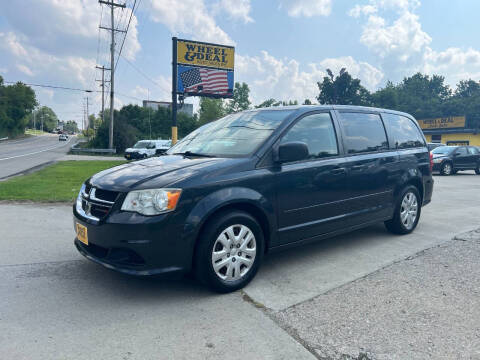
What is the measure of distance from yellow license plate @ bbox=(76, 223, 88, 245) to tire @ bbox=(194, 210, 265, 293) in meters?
1.05

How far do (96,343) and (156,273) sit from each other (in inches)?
27.7

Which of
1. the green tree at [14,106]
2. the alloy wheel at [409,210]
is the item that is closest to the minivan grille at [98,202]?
the alloy wheel at [409,210]

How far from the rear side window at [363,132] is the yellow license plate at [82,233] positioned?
10.1ft

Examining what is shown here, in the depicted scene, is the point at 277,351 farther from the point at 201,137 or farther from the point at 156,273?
the point at 201,137

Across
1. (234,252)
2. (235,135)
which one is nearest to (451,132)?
(235,135)

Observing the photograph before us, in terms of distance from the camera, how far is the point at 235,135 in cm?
420

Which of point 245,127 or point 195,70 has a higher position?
point 195,70

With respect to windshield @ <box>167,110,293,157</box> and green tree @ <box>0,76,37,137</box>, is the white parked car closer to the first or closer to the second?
windshield @ <box>167,110,293,157</box>

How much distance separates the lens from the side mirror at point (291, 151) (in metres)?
3.67

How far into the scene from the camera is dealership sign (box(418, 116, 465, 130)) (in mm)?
38575

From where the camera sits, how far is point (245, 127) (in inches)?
168

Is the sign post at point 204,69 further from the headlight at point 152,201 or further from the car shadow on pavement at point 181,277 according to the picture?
the headlight at point 152,201

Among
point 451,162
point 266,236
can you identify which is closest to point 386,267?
point 266,236

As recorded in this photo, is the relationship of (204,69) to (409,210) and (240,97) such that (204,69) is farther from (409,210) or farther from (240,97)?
(240,97)
